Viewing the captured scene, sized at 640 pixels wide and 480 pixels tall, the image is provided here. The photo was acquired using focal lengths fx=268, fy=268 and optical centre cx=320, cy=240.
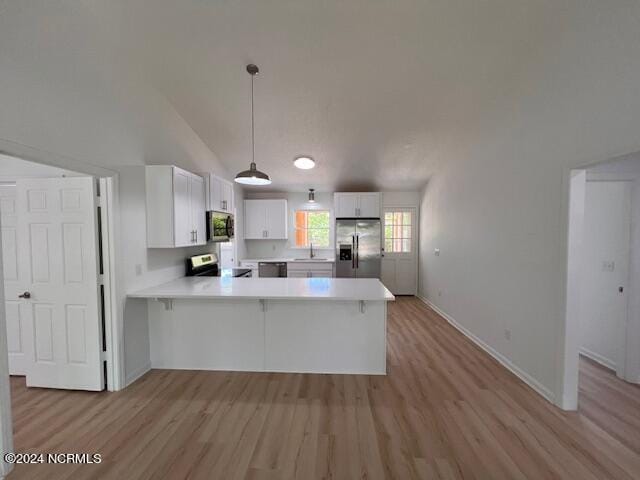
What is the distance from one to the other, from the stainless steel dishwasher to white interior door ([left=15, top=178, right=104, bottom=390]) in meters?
3.33

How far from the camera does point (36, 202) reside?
2.53 metres

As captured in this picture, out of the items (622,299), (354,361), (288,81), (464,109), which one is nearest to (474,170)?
(464,109)

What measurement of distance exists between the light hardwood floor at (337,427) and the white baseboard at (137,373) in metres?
0.08

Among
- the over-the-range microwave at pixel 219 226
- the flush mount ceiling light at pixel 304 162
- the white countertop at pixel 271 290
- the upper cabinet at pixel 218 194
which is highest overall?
the flush mount ceiling light at pixel 304 162

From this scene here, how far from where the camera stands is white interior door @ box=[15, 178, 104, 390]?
250 centimetres

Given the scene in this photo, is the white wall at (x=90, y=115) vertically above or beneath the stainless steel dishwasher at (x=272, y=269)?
above

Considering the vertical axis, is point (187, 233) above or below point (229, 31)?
A: below

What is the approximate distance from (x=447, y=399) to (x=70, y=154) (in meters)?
3.79

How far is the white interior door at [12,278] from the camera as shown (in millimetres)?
2602

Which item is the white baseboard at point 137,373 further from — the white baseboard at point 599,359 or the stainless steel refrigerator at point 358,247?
the white baseboard at point 599,359

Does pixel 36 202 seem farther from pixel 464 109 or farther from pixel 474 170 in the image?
pixel 474 170

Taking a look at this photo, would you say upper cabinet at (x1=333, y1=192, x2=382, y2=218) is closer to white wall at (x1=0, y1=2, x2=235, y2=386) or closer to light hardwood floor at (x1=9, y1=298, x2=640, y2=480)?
white wall at (x1=0, y1=2, x2=235, y2=386)

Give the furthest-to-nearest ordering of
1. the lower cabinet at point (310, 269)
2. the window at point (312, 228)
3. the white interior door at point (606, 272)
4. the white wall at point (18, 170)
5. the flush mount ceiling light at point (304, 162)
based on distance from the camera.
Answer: the window at point (312, 228) → the lower cabinet at point (310, 269) → the flush mount ceiling light at point (304, 162) → the white interior door at point (606, 272) → the white wall at point (18, 170)

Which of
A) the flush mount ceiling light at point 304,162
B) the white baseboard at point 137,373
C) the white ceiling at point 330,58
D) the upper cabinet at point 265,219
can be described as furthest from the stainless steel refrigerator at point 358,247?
the white baseboard at point 137,373
